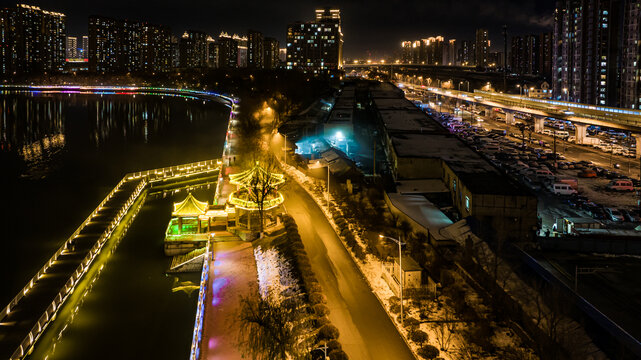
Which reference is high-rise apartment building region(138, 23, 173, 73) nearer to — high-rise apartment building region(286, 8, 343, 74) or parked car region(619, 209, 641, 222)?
high-rise apartment building region(286, 8, 343, 74)

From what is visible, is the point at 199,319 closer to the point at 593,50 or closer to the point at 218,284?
the point at 218,284

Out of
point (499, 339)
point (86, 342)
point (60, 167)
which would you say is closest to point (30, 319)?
point (86, 342)

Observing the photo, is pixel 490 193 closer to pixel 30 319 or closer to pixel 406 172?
pixel 406 172

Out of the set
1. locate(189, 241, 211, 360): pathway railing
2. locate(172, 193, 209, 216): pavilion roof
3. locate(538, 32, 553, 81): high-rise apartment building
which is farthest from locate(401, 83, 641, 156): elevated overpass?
locate(538, 32, 553, 81): high-rise apartment building

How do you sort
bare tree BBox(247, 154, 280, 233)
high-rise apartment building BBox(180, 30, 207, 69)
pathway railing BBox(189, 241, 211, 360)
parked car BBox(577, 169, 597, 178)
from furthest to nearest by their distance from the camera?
1. high-rise apartment building BBox(180, 30, 207, 69)
2. parked car BBox(577, 169, 597, 178)
3. bare tree BBox(247, 154, 280, 233)
4. pathway railing BBox(189, 241, 211, 360)

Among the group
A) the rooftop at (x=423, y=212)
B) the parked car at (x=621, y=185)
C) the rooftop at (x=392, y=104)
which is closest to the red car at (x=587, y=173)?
the parked car at (x=621, y=185)

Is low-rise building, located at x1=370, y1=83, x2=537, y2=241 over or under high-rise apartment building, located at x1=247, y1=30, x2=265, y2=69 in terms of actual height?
under
